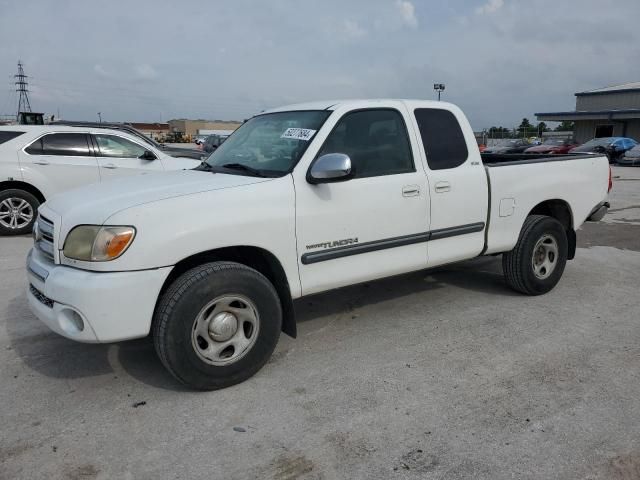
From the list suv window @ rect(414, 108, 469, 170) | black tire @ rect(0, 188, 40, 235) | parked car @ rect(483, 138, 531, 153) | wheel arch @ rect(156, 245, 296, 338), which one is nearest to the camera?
wheel arch @ rect(156, 245, 296, 338)

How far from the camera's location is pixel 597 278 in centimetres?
613

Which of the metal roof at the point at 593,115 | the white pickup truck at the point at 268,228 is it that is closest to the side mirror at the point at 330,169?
the white pickup truck at the point at 268,228

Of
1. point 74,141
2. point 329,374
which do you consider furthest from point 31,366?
point 74,141

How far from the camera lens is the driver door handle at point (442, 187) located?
4.43 metres

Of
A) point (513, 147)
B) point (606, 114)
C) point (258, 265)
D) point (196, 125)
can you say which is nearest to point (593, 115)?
point (606, 114)

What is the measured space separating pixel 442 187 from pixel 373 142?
70 centimetres

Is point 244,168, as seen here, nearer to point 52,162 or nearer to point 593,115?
point 52,162

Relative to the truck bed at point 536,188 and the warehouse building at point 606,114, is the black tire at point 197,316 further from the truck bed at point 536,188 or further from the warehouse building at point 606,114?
the warehouse building at point 606,114

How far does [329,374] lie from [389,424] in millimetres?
724

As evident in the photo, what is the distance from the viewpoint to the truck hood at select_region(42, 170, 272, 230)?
3301 mm

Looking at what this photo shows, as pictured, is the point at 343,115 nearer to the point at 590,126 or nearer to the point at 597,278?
the point at 597,278

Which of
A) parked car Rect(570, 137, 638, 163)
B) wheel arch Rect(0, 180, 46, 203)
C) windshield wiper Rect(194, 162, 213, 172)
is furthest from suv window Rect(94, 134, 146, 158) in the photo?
parked car Rect(570, 137, 638, 163)

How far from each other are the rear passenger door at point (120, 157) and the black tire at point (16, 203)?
3.87 ft

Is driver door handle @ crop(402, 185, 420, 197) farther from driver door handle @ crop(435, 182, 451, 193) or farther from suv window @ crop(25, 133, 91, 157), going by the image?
suv window @ crop(25, 133, 91, 157)
